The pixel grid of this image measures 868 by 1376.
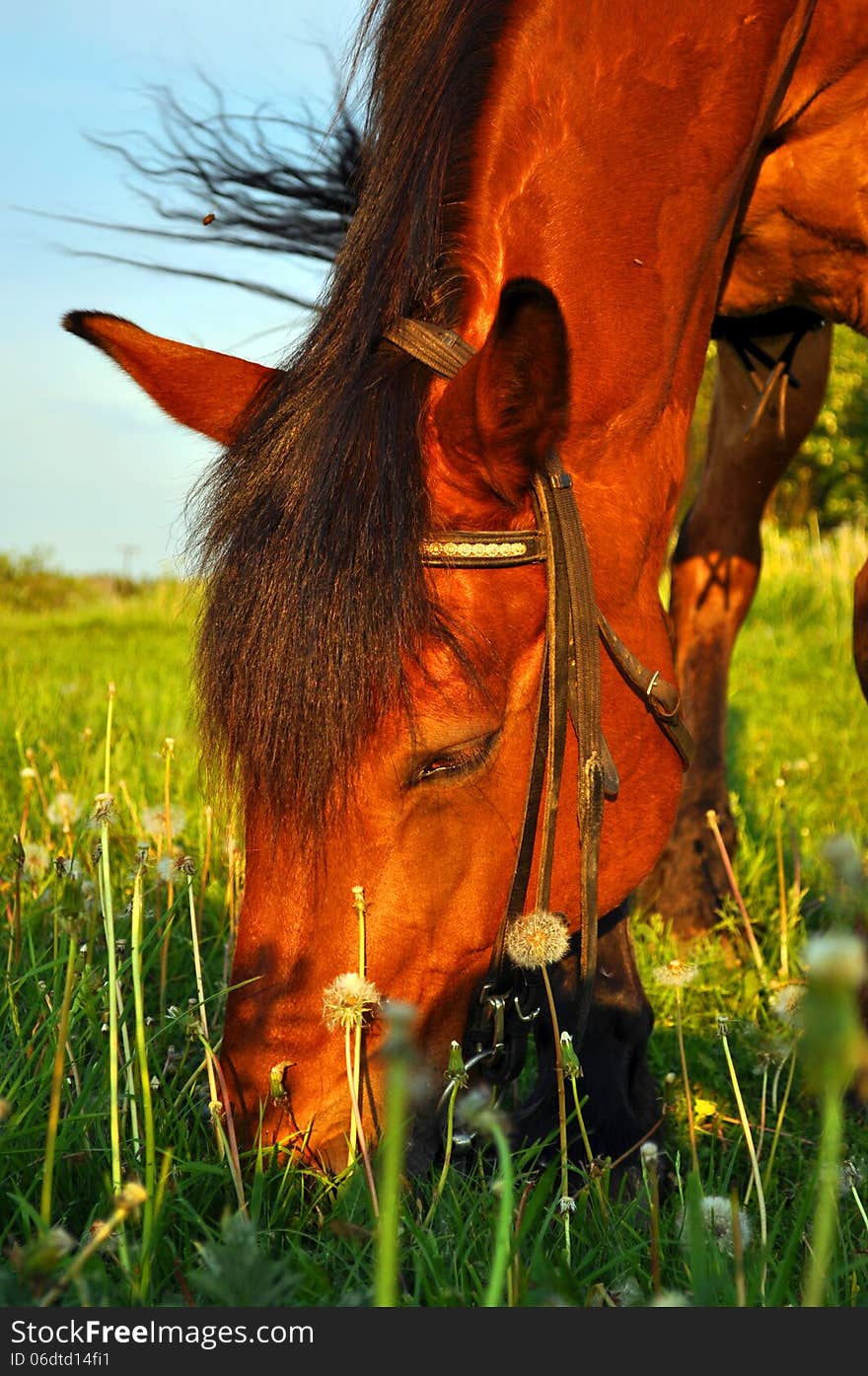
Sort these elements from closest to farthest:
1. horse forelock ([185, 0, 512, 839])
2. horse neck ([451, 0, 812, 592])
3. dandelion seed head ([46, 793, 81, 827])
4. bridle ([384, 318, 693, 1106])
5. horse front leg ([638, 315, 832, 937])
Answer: horse forelock ([185, 0, 512, 839]) → bridle ([384, 318, 693, 1106]) → horse neck ([451, 0, 812, 592]) → dandelion seed head ([46, 793, 81, 827]) → horse front leg ([638, 315, 832, 937])

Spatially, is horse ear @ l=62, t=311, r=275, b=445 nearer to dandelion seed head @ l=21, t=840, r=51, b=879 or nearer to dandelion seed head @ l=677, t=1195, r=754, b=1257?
dandelion seed head @ l=21, t=840, r=51, b=879

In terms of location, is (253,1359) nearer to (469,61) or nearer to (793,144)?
(469,61)

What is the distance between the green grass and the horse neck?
85 centimetres

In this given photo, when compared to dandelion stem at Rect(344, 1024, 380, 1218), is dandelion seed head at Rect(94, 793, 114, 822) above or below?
above

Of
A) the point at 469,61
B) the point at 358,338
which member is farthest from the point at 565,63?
the point at 358,338

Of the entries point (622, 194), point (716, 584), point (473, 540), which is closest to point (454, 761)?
point (473, 540)

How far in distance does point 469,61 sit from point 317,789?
146 cm

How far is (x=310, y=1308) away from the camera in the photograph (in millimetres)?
1230

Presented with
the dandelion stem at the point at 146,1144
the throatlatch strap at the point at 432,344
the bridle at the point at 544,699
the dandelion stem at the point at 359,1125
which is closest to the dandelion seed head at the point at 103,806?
the dandelion stem at the point at 146,1144

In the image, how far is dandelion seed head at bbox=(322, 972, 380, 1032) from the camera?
1.71m

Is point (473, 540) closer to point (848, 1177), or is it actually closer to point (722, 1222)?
point (722, 1222)

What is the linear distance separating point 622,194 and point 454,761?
1.14 m

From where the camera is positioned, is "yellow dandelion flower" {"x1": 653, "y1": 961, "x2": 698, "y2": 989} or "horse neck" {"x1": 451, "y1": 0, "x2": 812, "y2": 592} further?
"horse neck" {"x1": 451, "y1": 0, "x2": 812, "y2": 592}

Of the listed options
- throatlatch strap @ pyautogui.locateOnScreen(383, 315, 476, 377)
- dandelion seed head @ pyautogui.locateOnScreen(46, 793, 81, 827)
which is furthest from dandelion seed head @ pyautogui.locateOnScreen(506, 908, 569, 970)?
dandelion seed head @ pyautogui.locateOnScreen(46, 793, 81, 827)
